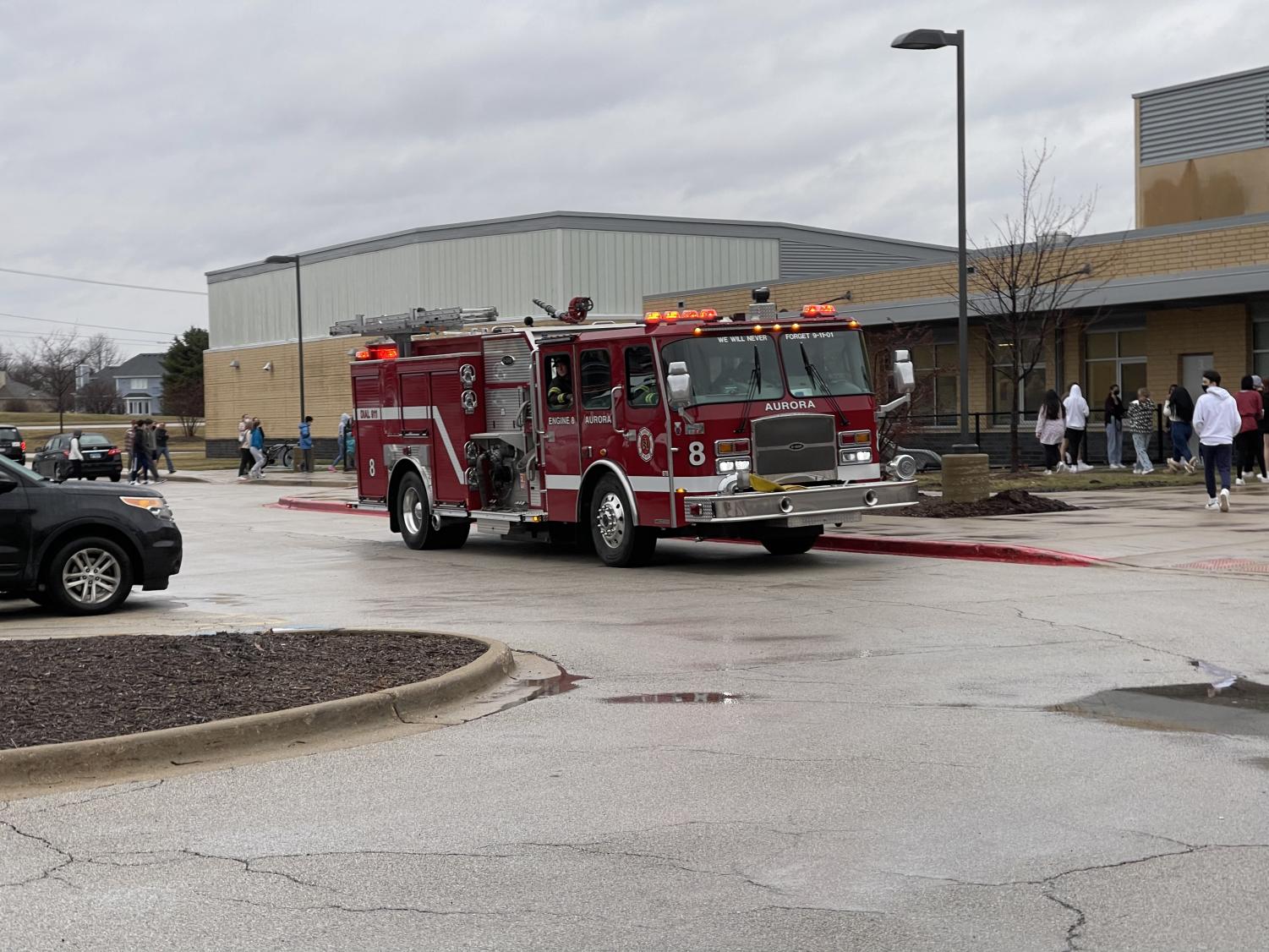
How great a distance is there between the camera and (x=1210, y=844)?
5.74 m

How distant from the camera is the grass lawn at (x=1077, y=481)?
84.6ft

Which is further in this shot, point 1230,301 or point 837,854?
point 1230,301

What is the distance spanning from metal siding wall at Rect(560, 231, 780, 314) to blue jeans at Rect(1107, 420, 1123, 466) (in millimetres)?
23410

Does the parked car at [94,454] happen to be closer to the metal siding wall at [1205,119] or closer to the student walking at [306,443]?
the student walking at [306,443]

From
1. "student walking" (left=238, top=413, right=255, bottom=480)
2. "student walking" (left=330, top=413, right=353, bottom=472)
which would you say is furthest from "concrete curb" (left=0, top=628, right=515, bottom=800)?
"student walking" (left=238, top=413, right=255, bottom=480)

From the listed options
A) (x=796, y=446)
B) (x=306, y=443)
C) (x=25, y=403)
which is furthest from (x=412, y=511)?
(x=25, y=403)

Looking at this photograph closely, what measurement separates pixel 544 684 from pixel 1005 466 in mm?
28263

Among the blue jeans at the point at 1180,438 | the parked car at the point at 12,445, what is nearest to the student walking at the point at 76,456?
the parked car at the point at 12,445

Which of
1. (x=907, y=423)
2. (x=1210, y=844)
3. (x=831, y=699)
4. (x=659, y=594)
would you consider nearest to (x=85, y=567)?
(x=659, y=594)

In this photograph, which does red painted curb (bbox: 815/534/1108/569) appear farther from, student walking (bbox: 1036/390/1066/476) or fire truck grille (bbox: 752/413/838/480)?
student walking (bbox: 1036/390/1066/476)

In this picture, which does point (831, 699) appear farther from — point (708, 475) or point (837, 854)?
point (708, 475)

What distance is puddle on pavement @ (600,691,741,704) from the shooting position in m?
8.88

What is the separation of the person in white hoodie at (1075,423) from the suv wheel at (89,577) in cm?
2088

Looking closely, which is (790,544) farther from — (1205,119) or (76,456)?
(76,456)
